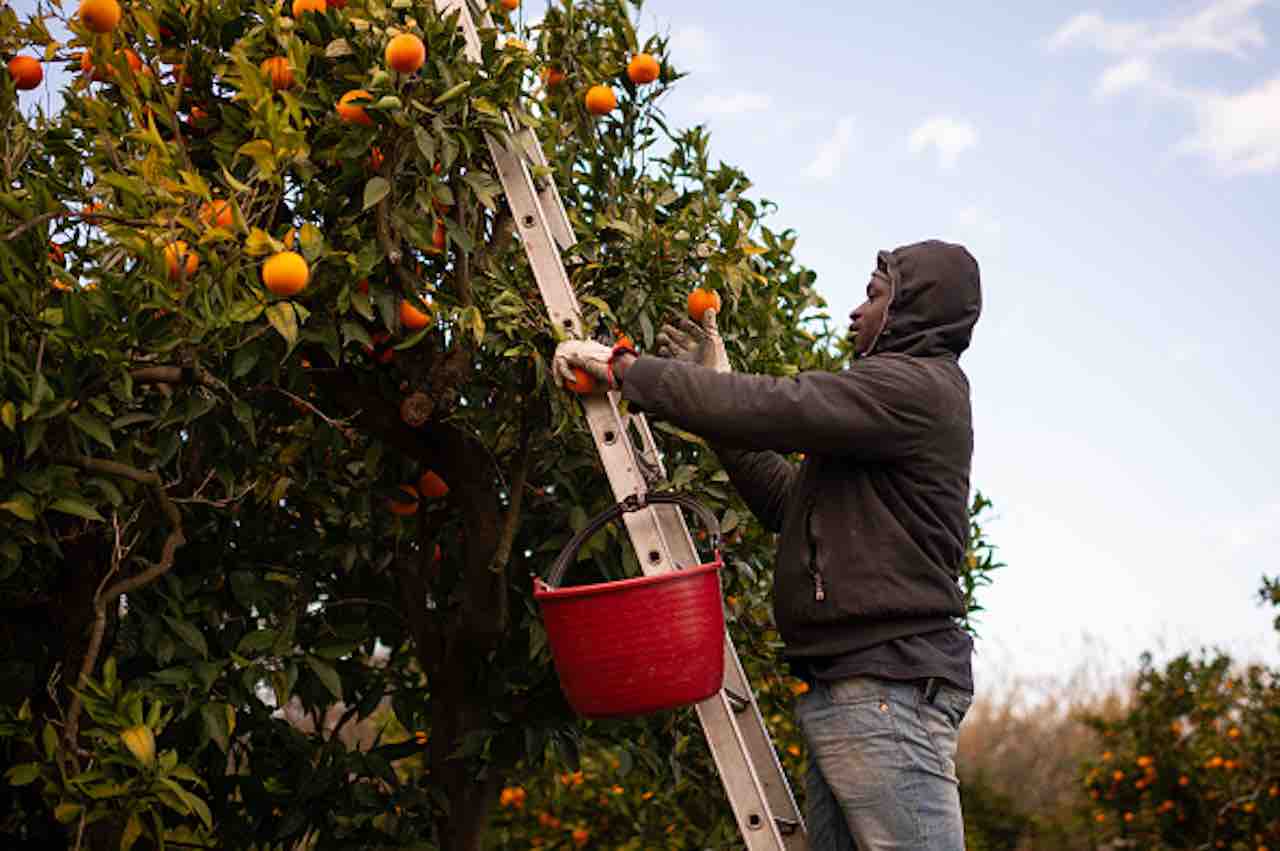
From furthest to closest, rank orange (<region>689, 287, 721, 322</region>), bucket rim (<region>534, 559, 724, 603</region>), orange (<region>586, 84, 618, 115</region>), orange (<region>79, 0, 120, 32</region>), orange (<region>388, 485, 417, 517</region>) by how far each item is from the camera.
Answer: orange (<region>388, 485, 417, 517</region>)
orange (<region>586, 84, 618, 115</region>)
orange (<region>689, 287, 721, 322</region>)
orange (<region>79, 0, 120, 32</region>)
bucket rim (<region>534, 559, 724, 603</region>)

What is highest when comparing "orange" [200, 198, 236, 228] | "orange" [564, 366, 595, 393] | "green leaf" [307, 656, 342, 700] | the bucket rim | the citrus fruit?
"orange" [200, 198, 236, 228]

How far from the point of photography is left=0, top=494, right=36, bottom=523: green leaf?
2.30 metres

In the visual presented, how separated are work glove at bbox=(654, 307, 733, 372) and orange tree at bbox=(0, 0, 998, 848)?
2.2 inches

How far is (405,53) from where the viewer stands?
7.87 ft

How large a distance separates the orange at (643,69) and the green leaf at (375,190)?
79 cm

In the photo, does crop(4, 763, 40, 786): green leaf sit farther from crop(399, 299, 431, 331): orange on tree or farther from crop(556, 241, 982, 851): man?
crop(556, 241, 982, 851): man

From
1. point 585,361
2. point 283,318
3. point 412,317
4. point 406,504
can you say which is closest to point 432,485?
point 406,504

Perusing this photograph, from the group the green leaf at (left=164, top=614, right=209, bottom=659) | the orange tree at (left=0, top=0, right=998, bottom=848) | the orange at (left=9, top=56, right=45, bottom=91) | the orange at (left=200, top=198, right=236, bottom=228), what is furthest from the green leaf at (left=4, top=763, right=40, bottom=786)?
the orange at (left=9, top=56, right=45, bottom=91)

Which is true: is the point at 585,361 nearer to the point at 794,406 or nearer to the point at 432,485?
the point at 794,406

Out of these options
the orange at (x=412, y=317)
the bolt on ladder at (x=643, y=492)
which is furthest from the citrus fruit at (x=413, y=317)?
the bolt on ladder at (x=643, y=492)

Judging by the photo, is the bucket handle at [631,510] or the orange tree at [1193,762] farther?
the orange tree at [1193,762]

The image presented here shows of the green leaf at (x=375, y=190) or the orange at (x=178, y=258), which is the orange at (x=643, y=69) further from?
the orange at (x=178, y=258)

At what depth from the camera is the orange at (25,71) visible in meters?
2.86

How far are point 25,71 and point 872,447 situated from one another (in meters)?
1.93
